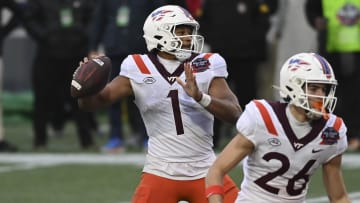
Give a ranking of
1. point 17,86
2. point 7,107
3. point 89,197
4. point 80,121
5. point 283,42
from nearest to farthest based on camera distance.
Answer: point 89,197 → point 80,121 → point 283,42 → point 7,107 → point 17,86

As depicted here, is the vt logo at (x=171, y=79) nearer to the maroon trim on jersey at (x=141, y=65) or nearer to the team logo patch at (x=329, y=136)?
the maroon trim on jersey at (x=141, y=65)

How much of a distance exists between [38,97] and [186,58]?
6.73 m

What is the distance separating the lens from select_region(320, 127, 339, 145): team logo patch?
6.61 m

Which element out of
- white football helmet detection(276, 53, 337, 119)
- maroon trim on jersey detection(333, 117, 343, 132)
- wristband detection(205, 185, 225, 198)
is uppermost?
white football helmet detection(276, 53, 337, 119)

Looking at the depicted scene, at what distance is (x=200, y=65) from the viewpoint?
7590 mm

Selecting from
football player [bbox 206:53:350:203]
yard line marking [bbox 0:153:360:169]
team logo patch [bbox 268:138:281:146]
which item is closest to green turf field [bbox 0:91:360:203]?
yard line marking [bbox 0:153:360:169]

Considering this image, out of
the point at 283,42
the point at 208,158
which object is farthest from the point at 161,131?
the point at 283,42

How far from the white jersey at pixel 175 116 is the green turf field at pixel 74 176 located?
8.93 feet

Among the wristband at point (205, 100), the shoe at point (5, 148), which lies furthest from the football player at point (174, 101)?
the shoe at point (5, 148)

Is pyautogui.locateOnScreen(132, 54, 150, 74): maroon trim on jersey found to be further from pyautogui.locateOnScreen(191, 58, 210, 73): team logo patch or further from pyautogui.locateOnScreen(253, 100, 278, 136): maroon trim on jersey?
pyautogui.locateOnScreen(253, 100, 278, 136): maroon trim on jersey

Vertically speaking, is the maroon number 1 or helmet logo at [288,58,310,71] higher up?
helmet logo at [288,58,310,71]

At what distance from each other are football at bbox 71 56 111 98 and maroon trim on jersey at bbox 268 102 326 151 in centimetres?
130

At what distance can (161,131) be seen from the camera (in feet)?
25.2

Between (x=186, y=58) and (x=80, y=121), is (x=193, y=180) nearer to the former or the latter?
(x=186, y=58)
